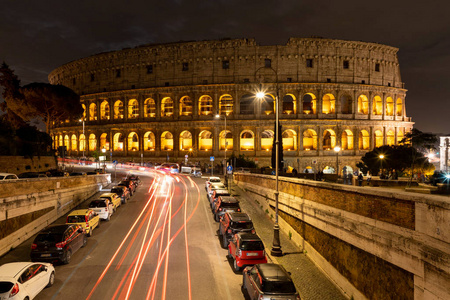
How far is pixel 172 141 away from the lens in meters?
61.7

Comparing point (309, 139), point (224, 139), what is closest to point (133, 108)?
point (224, 139)

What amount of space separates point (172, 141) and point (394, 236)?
54980 millimetres

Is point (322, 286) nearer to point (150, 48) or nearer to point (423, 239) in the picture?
point (423, 239)

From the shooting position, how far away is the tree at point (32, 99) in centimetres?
5003

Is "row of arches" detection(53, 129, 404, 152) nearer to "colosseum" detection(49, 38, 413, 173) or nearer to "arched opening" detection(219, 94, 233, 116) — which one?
"colosseum" detection(49, 38, 413, 173)

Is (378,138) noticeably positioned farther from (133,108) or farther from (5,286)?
(5,286)

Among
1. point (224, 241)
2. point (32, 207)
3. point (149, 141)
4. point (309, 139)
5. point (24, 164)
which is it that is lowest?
point (224, 241)

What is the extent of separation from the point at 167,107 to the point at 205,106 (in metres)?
8.25

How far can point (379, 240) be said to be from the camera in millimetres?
9945

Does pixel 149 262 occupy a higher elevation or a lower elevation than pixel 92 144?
lower

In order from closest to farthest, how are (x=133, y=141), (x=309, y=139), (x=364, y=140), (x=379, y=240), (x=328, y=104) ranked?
(x=379, y=240) < (x=309, y=139) < (x=328, y=104) < (x=364, y=140) < (x=133, y=141)

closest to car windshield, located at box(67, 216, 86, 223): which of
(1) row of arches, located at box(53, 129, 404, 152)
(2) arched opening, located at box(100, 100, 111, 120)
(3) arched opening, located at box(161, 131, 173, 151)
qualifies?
(1) row of arches, located at box(53, 129, 404, 152)

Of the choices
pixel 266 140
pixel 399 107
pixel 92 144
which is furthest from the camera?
pixel 92 144

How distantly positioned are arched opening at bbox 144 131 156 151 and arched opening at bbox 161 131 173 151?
2627mm
